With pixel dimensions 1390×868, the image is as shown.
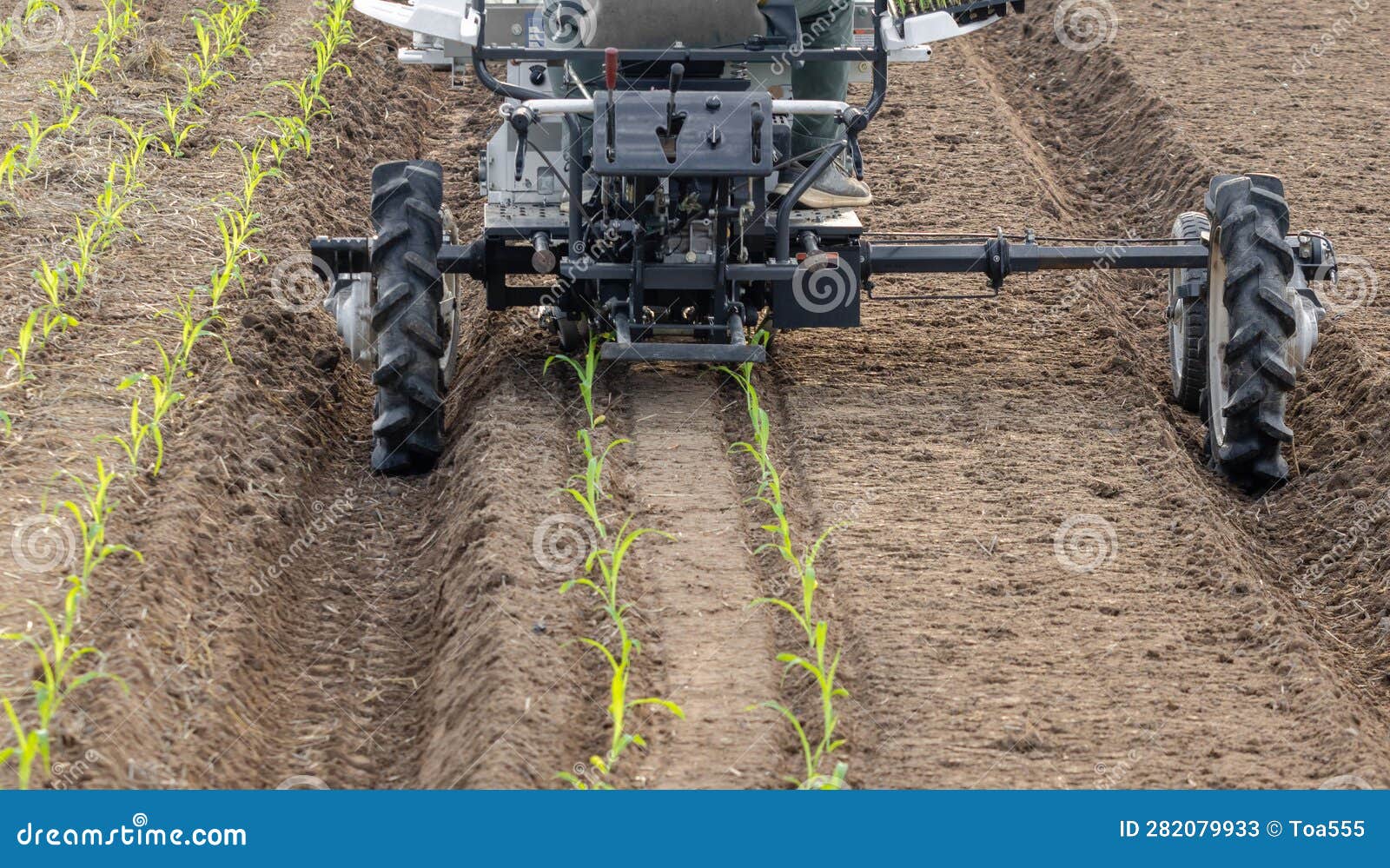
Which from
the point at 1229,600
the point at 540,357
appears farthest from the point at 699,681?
the point at 540,357

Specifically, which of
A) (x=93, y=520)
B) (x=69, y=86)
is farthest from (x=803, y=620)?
(x=69, y=86)

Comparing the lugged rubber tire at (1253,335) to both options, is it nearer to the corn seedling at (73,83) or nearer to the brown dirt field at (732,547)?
the brown dirt field at (732,547)

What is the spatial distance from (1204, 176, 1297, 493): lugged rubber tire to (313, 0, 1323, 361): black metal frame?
31 cm

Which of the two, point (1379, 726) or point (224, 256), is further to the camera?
point (224, 256)

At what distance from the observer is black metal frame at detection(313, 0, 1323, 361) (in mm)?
7070

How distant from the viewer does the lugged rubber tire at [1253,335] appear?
7.00 metres

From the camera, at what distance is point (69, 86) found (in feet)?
34.4

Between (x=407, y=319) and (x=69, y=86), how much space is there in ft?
15.0

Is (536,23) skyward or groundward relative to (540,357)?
skyward

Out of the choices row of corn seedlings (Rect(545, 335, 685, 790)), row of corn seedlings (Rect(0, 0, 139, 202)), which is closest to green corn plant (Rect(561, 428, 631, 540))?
row of corn seedlings (Rect(545, 335, 685, 790))

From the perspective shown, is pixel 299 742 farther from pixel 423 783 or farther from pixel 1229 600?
pixel 1229 600

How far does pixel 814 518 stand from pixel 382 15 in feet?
9.56

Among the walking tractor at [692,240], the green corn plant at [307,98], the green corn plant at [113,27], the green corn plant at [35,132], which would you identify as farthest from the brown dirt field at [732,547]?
the green corn plant at [113,27]

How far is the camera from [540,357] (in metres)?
7.84
